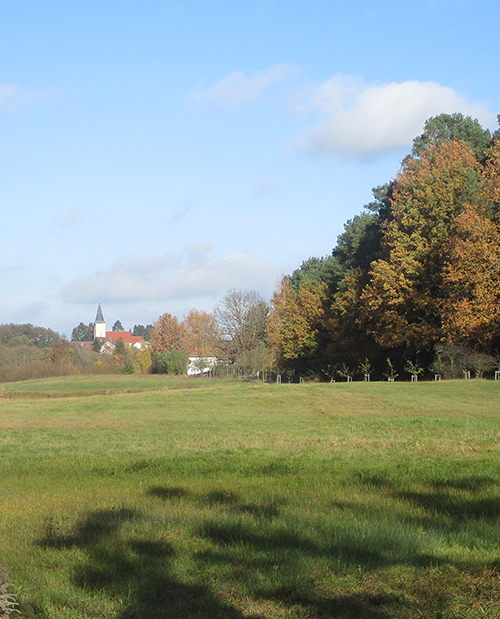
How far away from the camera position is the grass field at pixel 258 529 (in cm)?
468

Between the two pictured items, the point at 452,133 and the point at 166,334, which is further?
the point at 166,334

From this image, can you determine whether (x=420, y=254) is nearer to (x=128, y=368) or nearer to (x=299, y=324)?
(x=299, y=324)

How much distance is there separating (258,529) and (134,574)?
5.36ft

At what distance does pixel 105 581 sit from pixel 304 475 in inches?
230

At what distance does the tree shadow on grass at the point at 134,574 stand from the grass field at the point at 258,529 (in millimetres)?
17

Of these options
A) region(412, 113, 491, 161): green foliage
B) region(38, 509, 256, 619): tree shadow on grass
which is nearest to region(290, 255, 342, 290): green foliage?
region(412, 113, 491, 161): green foliage

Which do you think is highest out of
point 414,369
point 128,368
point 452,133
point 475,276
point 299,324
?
point 452,133

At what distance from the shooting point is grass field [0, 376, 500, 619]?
4680 mm

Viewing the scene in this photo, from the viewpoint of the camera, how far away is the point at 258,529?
646cm

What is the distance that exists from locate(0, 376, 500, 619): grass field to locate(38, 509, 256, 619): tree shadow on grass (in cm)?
2

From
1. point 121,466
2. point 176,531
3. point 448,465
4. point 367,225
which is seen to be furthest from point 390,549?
point 367,225

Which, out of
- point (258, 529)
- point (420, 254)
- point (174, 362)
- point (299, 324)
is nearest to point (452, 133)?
point (420, 254)

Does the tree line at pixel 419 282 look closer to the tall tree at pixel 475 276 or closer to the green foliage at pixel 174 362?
the tall tree at pixel 475 276

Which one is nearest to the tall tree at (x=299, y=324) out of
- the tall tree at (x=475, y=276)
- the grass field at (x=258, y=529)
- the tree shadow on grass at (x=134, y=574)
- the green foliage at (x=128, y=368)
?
the tall tree at (x=475, y=276)
